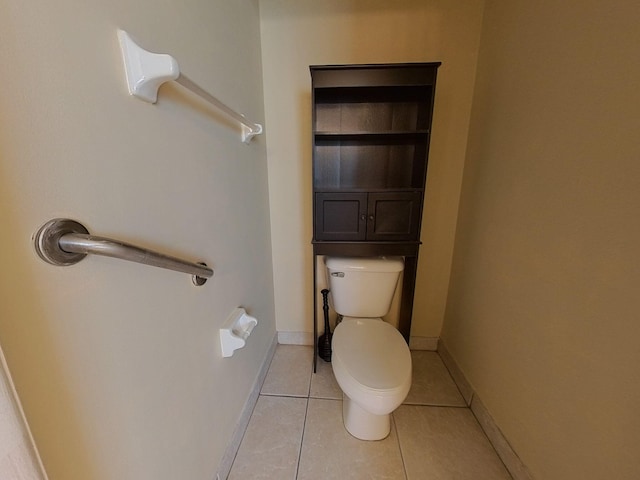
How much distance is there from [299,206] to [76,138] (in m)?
1.25

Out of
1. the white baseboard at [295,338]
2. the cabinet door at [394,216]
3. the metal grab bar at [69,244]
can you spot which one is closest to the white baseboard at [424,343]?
the white baseboard at [295,338]

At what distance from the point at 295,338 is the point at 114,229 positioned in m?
1.55

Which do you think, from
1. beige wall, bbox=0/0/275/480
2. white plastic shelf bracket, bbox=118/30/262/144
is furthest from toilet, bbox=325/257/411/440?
white plastic shelf bracket, bbox=118/30/262/144

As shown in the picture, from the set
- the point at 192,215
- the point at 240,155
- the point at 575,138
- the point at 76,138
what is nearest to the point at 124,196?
the point at 76,138

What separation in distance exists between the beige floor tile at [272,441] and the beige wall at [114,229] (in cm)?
17

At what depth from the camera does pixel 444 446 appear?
4.03 feet

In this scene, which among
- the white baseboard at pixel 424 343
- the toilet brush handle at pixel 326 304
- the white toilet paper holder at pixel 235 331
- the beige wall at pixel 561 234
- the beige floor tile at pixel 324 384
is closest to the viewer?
the beige wall at pixel 561 234

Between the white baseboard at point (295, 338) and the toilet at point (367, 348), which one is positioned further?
the white baseboard at point (295, 338)

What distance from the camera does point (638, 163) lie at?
0.67m

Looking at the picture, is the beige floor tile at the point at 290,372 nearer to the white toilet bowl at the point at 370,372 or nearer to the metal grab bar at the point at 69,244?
the white toilet bowl at the point at 370,372

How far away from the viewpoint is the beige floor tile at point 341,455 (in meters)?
1.12

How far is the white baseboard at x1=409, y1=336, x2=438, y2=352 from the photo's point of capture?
1.83 metres

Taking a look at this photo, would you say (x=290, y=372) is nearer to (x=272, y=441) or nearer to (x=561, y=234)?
(x=272, y=441)

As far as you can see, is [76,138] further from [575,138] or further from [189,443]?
[575,138]
